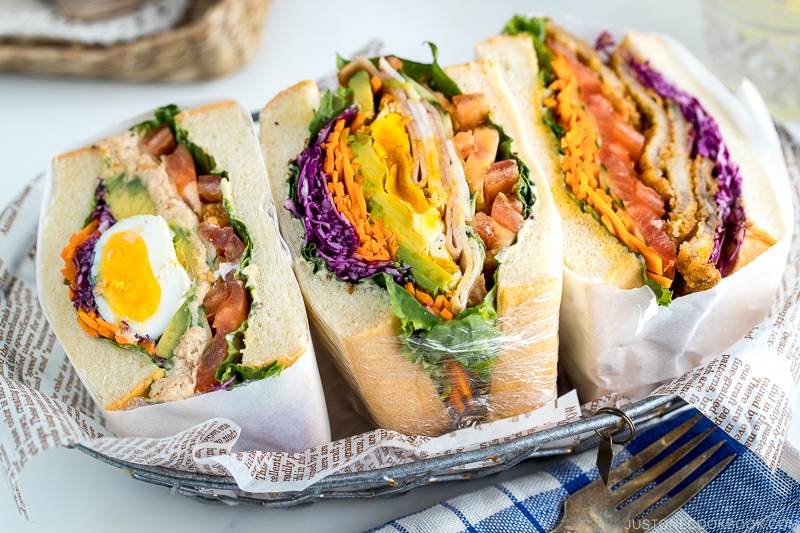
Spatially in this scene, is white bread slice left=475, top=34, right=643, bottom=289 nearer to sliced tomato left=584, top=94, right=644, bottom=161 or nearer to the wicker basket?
sliced tomato left=584, top=94, right=644, bottom=161

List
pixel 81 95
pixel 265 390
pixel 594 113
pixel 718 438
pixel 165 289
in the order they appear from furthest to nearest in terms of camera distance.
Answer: pixel 81 95
pixel 594 113
pixel 718 438
pixel 165 289
pixel 265 390

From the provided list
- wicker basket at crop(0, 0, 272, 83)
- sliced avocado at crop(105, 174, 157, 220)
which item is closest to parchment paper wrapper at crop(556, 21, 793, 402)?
sliced avocado at crop(105, 174, 157, 220)

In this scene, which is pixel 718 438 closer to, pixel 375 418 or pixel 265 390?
pixel 375 418

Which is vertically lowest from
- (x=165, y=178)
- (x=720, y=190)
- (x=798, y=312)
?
(x=798, y=312)

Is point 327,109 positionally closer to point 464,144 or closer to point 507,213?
point 464,144

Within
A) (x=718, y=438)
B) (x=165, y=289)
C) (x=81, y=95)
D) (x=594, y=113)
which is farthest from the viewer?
(x=81, y=95)

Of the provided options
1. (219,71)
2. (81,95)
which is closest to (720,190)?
(219,71)
